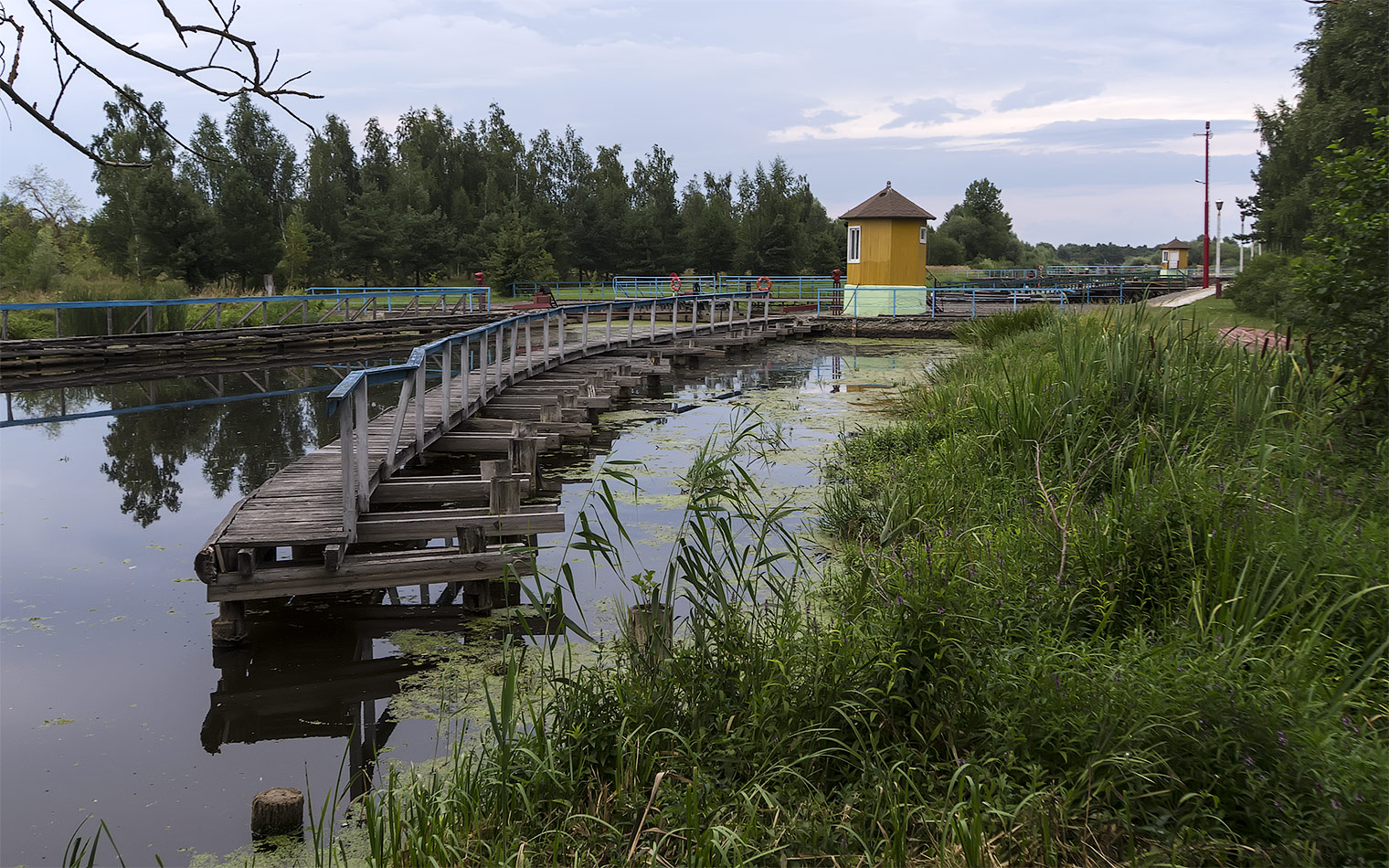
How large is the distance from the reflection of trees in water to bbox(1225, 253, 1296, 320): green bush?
1561cm

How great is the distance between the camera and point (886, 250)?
26.7 meters

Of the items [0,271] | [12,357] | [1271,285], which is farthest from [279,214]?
[1271,285]

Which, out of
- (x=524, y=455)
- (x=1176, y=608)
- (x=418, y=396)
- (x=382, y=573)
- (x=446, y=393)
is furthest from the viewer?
(x=446, y=393)

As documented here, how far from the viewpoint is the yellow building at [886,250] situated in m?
26.2

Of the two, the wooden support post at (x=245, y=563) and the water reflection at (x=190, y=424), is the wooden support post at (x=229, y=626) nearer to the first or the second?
the wooden support post at (x=245, y=563)

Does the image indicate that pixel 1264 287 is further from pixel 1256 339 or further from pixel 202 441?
pixel 202 441

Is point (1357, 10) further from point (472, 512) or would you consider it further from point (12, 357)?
point (12, 357)

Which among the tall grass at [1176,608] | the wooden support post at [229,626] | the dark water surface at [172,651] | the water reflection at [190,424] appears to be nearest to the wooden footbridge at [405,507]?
the wooden support post at [229,626]

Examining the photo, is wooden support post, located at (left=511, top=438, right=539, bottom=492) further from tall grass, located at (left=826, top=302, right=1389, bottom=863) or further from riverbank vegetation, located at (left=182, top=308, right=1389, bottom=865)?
riverbank vegetation, located at (left=182, top=308, right=1389, bottom=865)

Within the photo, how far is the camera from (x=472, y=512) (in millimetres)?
7031

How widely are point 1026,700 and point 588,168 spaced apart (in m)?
66.0

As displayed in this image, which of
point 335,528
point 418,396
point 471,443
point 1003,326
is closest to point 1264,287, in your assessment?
point 1003,326

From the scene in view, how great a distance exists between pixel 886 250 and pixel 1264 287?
9.14 m

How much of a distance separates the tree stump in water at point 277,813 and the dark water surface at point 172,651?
0.39ft
